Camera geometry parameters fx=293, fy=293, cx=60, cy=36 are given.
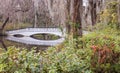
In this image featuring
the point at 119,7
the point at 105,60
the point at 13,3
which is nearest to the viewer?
the point at 105,60

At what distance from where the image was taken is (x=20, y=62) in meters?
4.21

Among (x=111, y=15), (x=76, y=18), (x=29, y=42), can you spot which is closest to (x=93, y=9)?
(x=111, y=15)

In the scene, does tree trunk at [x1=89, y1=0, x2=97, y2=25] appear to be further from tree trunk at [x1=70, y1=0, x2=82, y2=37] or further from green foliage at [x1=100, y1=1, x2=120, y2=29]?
tree trunk at [x1=70, y1=0, x2=82, y2=37]

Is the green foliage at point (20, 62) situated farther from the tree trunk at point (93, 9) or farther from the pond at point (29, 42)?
the pond at point (29, 42)

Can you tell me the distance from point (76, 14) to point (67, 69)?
364 cm

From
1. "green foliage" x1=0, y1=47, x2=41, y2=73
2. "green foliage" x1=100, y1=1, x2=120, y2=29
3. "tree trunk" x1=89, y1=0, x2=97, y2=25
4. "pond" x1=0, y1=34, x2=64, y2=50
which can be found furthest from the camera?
"pond" x1=0, y1=34, x2=64, y2=50

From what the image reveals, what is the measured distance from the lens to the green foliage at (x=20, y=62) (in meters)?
4.11

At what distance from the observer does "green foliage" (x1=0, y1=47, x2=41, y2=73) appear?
4109mm

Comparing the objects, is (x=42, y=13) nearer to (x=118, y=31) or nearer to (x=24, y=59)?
(x=118, y=31)

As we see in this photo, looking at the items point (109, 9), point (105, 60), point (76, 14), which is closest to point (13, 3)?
point (109, 9)

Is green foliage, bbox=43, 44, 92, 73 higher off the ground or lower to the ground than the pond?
higher

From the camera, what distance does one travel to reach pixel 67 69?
4137 mm

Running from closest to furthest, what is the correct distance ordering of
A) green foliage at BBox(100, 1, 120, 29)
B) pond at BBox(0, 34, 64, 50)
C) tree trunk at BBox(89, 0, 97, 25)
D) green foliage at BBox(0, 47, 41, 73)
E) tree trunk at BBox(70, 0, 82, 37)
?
green foliage at BBox(0, 47, 41, 73), tree trunk at BBox(70, 0, 82, 37), green foliage at BBox(100, 1, 120, 29), tree trunk at BBox(89, 0, 97, 25), pond at BBox(0, 34, 64, 50)

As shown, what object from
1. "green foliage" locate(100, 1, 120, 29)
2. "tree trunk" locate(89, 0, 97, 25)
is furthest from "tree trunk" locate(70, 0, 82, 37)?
"tree trunk" locate(89, 0, 97, 25)
